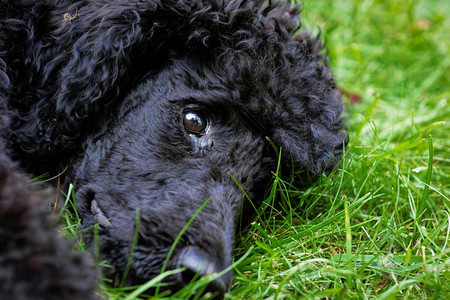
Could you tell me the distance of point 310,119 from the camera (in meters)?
2.73

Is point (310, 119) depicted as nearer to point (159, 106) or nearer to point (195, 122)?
point (195, 122)

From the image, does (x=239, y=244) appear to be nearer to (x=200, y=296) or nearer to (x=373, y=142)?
(x=200, y=296)

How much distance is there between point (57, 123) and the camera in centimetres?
248

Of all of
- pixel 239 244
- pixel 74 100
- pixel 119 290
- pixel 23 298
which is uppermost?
pixel 23 298

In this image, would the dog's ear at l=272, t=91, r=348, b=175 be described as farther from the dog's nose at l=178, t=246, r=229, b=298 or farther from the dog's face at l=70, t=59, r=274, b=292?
the dog's nose at l=178, t=246, r=229, b=298

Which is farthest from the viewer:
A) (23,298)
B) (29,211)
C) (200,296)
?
(200,296)

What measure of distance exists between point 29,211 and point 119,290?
50 centimetres

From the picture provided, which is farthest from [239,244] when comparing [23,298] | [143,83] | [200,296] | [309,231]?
[23,298]

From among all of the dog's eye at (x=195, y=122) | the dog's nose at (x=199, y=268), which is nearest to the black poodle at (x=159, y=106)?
the dog's eye at (x=195, y=122)

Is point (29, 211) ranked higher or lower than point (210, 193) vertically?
higher

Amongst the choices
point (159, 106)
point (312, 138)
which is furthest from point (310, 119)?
point (159, 106)

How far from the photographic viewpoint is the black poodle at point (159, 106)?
2.32m

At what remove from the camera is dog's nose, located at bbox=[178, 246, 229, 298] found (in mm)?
1852

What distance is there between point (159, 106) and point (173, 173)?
0.44m
